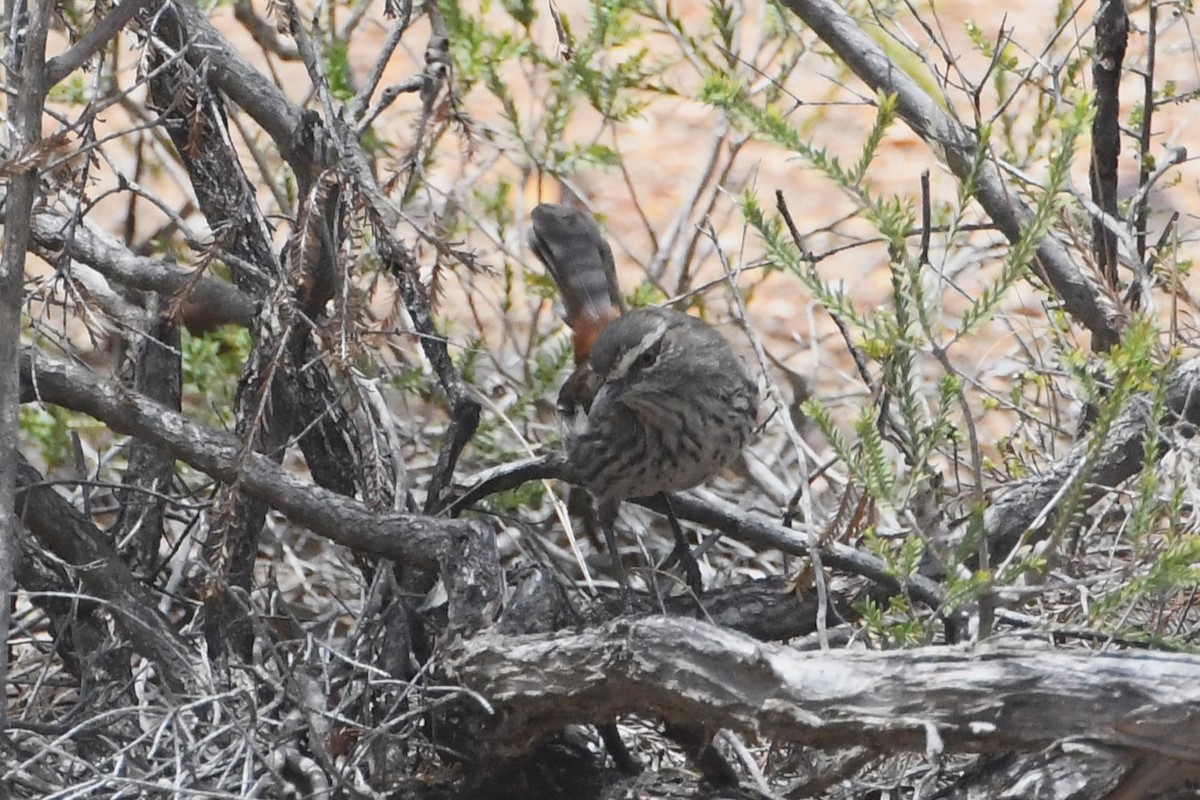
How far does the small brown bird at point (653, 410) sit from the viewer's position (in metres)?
4.30

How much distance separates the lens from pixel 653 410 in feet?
14.2

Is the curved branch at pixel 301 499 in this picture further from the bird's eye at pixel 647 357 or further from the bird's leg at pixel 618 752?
the bird's eye at pixel 647 357

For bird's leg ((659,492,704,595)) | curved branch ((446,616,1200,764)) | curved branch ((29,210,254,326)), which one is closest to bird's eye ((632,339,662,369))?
bird's leg ((659,492,704,595))

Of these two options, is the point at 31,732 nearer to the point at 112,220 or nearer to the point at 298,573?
the point at 298,573

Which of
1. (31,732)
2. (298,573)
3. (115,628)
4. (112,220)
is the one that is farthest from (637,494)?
(112,220)

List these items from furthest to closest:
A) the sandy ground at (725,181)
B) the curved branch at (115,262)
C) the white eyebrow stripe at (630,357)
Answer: the sandy ground at (725,181), the white eyebrow stripe at (630,357), the curved branch at (115,262)

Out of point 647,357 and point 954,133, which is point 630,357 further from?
point 954,133

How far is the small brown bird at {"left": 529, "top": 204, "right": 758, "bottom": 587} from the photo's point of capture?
4297mm

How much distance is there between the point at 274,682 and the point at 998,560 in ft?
5.75

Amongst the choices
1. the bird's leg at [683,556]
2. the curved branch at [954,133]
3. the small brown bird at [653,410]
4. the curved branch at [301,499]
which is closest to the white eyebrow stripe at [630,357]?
the small brown bird at [653,410]

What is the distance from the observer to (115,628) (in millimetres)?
3645

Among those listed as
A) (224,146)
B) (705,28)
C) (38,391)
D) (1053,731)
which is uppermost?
(705,28)

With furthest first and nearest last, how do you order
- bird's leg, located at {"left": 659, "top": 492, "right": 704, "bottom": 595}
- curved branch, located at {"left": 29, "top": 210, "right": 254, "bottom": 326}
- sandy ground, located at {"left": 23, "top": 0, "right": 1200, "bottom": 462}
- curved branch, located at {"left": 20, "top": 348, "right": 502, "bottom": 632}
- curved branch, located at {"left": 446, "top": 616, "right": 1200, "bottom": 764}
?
sandy ground, located at {"left": 23, "top": 0, "right": 1200, "bottom": 462} → bird's leg, located at {"left": 659, "top": 492, "right": 704, "bottom": 595} → curved branch, located at {"left": 29, "top": 210, "right": 254, "bottom": 326} → curved branch, located at {"left": 20, "top": 348, "right": 502, "bottom": 632} → curved branch, located at {"left": 446, "top": 616, "right": 1200, "bottom": 764}

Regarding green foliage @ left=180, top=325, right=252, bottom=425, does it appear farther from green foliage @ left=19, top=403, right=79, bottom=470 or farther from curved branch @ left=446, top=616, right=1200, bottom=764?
curved branch @ left=446, top=616, right=1200, bottom=764
